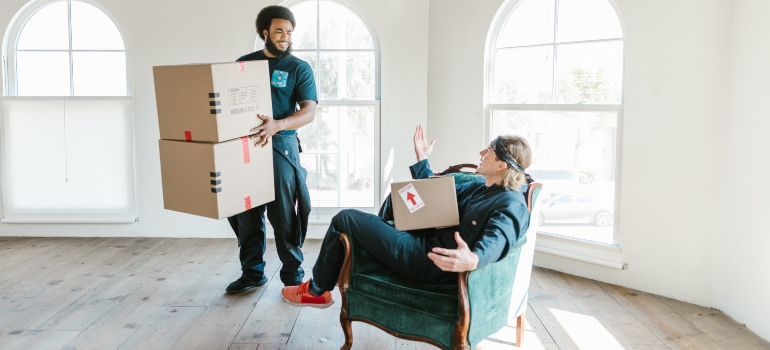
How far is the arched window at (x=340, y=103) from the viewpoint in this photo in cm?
512

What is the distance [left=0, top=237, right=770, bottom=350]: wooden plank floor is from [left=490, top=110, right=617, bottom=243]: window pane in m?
0.34

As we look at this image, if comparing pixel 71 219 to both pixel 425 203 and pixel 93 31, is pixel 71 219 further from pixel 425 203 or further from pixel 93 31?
pixel 425 203

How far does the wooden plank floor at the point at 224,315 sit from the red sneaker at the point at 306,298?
0.34 ft

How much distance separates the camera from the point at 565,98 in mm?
4285

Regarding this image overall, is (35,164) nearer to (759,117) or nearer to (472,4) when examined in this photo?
(472,4)

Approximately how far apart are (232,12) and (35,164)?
1907 mm

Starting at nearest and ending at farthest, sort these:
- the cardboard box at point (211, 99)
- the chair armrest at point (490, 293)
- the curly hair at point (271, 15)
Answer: the chair armrest at point (490, 293)
the cardboard box at point (211, 99)
the curly hair at point (271, 15)

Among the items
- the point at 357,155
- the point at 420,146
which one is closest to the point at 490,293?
the point at 420,146

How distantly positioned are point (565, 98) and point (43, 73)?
384 cm

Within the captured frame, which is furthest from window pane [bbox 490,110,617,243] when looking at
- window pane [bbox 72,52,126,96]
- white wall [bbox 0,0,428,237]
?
window pane [bbox 72,52,126,96]

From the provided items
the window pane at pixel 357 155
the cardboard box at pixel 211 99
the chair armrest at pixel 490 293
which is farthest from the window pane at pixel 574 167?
the cardboard box at pixel 211 99

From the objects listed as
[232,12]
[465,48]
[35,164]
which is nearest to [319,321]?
[465,48]

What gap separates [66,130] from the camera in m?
5.23

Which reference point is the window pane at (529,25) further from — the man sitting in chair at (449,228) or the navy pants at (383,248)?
the navy pants at (383,248)
